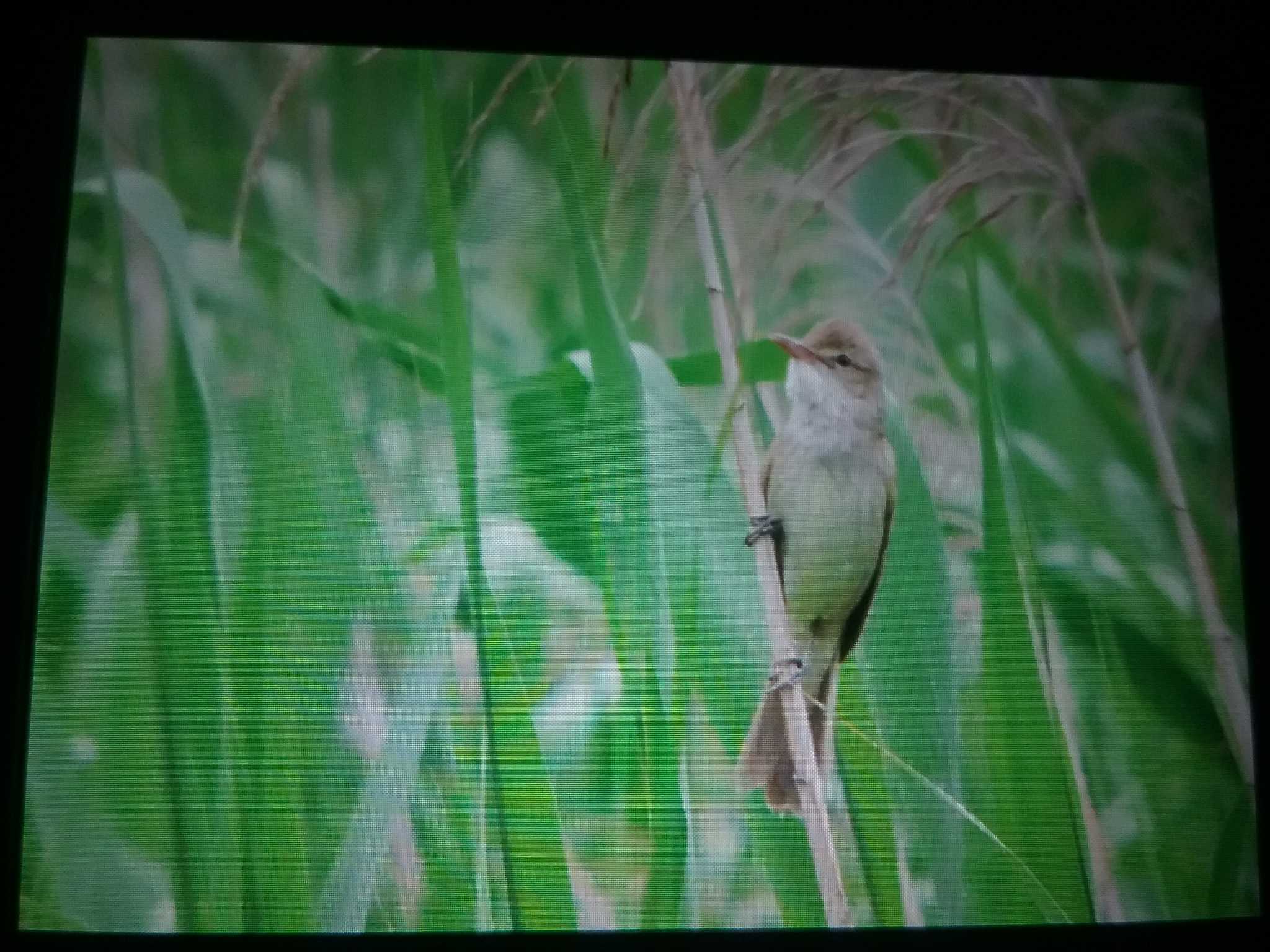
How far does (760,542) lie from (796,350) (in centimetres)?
26

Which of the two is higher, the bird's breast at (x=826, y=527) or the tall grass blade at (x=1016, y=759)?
the bird's breast at (x=826, y=527)

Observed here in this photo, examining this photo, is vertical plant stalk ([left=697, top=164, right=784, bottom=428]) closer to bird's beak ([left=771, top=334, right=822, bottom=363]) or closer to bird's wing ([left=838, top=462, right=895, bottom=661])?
bird's beak ([left=771, top=334, right=822, bottom=363])

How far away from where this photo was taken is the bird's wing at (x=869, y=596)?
1411 millimetres

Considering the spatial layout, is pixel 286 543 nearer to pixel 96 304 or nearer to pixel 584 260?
pixel 96 304

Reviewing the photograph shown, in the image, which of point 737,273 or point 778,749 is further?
point 737,273

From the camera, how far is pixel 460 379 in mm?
1418

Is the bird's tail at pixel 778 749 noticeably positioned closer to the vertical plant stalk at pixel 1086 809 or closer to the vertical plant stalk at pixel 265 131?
the vertical plant stalk at pixel 1086 809

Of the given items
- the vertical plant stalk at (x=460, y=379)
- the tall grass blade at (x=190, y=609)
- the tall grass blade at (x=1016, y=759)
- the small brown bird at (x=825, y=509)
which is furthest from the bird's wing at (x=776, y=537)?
the tall grass blade at (x=190, y=609)

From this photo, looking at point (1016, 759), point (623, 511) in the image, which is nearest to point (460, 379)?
point (623, 511)

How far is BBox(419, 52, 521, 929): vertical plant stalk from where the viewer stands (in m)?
1.33

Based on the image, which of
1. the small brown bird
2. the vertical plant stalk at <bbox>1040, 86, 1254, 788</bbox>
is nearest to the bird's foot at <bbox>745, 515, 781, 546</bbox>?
the small brown bird

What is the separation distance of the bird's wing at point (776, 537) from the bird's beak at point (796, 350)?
0.44 feet

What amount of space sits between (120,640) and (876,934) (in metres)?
0.97

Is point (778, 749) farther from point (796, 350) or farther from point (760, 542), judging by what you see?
point (796, 350)
